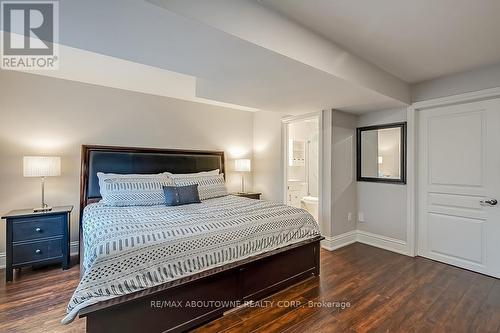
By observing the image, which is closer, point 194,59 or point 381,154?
point 194,59

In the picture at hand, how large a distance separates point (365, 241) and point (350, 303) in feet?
6.61

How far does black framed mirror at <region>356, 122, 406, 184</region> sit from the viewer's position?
3553mm

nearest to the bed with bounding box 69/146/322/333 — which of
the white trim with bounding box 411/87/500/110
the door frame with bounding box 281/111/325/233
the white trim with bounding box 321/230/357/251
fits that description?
the white trim with bounding box 321/230/357/251

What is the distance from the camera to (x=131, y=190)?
Result: 3.07 m

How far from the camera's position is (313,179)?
5953mm

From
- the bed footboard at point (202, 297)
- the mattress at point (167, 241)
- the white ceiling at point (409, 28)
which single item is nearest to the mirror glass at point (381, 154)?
the white ceiling at point (409, 28)

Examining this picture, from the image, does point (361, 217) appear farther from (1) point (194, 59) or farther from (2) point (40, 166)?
(2) point (40, 166)

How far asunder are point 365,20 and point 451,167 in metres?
2.40

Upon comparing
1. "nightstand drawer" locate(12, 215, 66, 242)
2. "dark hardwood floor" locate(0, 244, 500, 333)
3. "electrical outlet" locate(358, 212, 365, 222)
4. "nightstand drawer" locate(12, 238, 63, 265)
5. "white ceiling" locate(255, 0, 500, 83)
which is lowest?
"dark hardwood floor" locate(0, 244, 500, 333)

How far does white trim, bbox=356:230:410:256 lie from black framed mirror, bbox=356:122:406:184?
0.89 m

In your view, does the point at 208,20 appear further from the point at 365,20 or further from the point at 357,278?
the point at 357,278

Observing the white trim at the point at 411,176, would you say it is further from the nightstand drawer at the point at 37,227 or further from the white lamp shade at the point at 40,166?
the white lamp shade at the point at 40,166

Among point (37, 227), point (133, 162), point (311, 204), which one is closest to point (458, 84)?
point (311, 204)

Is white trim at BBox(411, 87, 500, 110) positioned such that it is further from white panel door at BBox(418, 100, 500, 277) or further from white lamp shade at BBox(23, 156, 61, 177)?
white lamp shade at BBox(23, 156, 61, 177)
